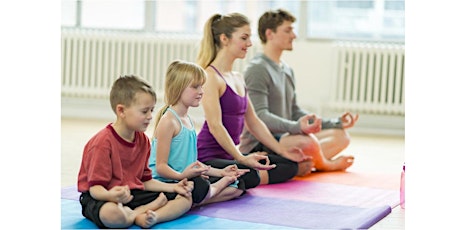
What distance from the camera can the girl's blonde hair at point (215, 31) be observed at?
10.9 feet

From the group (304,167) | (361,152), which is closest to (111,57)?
(361,152)

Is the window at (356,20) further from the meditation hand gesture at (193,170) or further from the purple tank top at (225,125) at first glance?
the meditation hand gesture at (193,170)

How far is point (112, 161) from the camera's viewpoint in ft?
8.27

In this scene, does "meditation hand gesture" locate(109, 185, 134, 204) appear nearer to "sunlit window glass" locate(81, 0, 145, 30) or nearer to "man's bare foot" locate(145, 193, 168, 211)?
"man's bare foot" locate(145, 193, 168, 211)

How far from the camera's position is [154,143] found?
287 cm

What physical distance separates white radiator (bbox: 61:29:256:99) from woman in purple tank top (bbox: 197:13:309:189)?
3058mm

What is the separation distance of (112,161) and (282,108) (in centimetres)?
153

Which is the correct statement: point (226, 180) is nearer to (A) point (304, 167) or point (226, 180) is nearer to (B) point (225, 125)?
(B) point (225, 125)

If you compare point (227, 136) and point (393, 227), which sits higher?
point (227, 136)

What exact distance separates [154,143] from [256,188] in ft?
2.32

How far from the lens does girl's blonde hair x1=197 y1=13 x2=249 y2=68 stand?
3332 mm

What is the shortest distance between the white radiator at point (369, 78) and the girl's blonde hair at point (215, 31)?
9.81 feet
